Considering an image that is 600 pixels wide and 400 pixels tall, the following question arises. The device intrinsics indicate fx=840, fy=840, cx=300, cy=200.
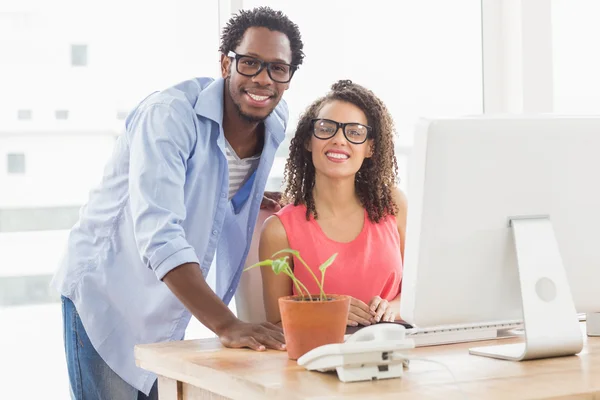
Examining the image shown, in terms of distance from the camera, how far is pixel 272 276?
2.34m

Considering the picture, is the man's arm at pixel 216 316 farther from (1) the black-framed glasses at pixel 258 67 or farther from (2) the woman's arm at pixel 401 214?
(2) the woman's arm at pixel 401 214

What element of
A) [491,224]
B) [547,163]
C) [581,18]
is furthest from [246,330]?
[581,18]

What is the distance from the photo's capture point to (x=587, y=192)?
1.69 metres

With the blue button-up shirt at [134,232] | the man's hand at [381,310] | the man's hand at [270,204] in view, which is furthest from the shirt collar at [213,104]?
the man's hand at [381,310]

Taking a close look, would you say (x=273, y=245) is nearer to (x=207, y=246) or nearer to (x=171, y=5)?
(x=207, y=246)

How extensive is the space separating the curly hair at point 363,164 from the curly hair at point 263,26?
238mm

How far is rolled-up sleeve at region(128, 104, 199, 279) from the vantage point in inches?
75.4

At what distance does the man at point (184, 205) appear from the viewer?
2238mm

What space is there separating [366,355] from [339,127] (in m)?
1.10

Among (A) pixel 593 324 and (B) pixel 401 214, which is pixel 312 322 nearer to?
(A) pixel 593 324

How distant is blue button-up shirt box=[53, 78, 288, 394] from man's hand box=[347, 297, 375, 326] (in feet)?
1.46

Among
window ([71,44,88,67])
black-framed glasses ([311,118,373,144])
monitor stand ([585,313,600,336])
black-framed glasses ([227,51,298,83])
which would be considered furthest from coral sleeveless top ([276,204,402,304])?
window ([71,44,88,67])

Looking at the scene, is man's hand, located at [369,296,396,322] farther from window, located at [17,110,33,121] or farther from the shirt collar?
window, located at [17,110,33,121]

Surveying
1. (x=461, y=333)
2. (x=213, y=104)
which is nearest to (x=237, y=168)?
(x=213, y=104)
